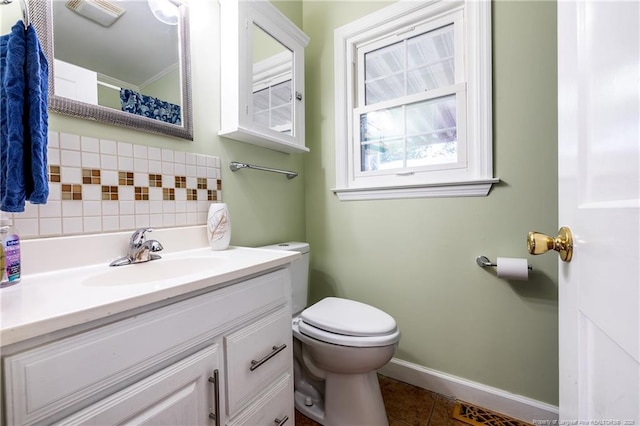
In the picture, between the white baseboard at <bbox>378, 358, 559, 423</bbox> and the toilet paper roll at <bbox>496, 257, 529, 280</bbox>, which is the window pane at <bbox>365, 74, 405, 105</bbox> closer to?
the toilet paper roll at <bbox>496, 257, 529, 280</bbox>

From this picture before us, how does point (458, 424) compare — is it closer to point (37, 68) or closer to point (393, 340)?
point (393, 340)

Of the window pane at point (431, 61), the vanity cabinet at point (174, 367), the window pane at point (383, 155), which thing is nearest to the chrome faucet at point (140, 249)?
the vanity cabinet at point (174, 367)

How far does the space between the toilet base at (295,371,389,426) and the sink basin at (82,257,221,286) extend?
749 mm

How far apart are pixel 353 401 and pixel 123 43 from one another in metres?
1.65

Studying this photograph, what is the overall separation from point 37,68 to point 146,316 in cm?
66

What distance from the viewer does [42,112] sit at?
656 mm

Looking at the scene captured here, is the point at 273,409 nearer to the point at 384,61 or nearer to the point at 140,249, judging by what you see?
the point at 140,249

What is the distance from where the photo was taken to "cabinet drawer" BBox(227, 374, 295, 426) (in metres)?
0.75

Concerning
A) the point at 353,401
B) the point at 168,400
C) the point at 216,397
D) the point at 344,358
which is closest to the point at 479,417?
the point at 353,401

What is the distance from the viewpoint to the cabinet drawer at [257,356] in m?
0.70

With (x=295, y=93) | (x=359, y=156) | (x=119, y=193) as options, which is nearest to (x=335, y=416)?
(x=119, y=193)

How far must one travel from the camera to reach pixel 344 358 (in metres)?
1.03

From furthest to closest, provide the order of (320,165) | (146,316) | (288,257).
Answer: (320,165) < (288,257) < (146,316)

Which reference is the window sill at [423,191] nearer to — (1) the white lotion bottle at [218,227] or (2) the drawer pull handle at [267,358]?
(1) the white lotion bottle at [218,227]
